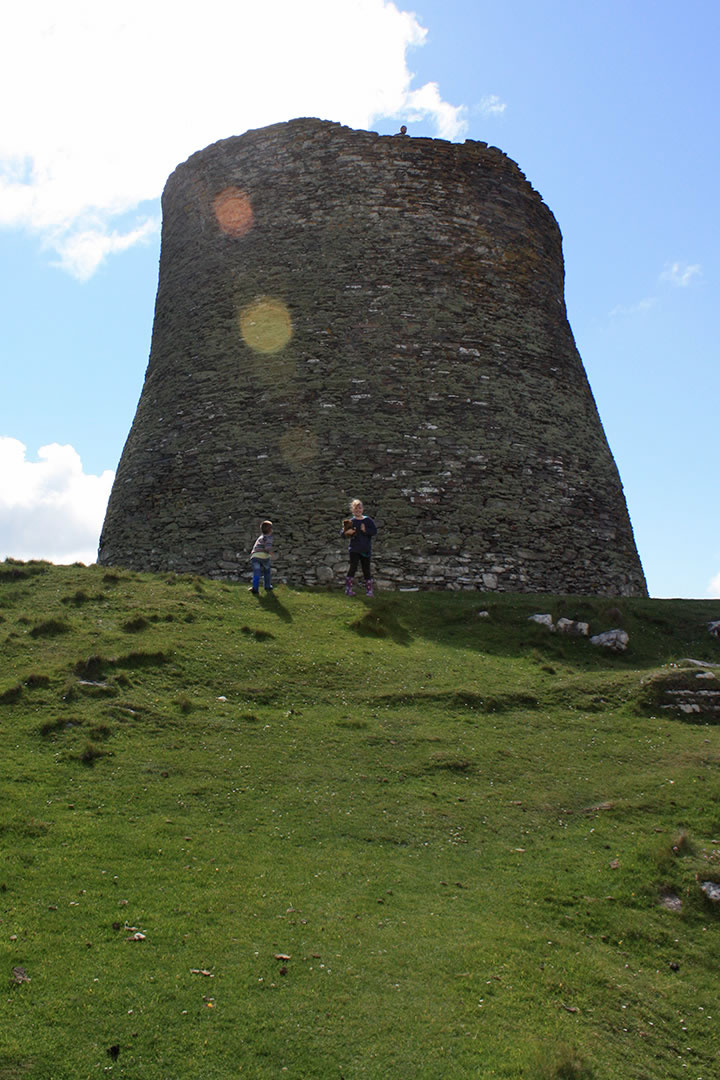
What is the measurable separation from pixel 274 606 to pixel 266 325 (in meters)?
8.97

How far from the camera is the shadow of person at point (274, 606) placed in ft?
50.3

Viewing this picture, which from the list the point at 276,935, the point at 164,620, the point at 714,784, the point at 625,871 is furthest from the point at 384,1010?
the point at 164,620

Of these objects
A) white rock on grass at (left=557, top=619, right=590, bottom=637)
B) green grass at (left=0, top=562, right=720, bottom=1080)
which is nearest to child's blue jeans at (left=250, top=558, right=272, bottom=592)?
green grass at (left=0, top=562, right=720, bottom=1080)

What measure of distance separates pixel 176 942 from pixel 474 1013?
7.33 ft

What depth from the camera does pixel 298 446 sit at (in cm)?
2000

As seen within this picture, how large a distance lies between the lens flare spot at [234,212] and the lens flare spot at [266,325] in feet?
8.57

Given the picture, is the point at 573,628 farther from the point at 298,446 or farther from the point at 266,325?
the point at 266,325

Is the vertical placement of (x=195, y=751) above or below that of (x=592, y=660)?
below

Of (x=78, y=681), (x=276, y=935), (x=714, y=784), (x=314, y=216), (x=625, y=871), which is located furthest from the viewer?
(x=314, y=216)

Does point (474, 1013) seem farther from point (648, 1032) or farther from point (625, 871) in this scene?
point (625, 871)

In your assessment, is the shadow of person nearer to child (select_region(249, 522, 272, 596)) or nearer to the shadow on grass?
child (select_region(249, 522, 272, 596))

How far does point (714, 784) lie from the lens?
32.7ft

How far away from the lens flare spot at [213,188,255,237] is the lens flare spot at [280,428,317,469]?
6692 mm

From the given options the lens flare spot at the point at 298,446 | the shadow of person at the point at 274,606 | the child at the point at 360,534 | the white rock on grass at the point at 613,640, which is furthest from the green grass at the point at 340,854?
the lens flare spot at the point at 298,446
